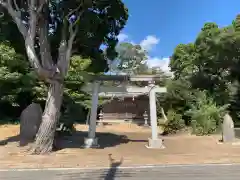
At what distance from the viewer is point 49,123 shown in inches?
431

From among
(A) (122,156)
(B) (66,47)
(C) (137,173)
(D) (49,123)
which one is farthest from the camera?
(B) (66,47)

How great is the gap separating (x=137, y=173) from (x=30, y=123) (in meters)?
6.65

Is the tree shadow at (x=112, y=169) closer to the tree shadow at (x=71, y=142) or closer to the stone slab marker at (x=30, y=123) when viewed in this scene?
the tree shadow at (x=71, y=142)

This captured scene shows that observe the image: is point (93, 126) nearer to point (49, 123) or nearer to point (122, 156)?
point (49, 123)

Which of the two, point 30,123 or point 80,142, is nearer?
point 30,123

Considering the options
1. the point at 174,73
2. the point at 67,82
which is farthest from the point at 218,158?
the point at 174,73

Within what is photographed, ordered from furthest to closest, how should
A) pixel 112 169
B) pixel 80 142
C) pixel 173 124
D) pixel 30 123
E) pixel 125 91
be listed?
1. pixel 173 124
2. pixel 80 142
3. pixel 125 91
4. pixel 30 123
5. pixel 112 169

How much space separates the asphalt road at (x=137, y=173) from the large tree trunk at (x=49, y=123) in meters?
2.92

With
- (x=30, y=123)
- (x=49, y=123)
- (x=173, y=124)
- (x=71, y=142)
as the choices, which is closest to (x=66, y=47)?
(x=49, y=123)

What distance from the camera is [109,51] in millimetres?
13727

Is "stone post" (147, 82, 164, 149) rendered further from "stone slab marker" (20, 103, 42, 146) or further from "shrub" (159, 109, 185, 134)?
"shrub" (159, 109, 185, 134)

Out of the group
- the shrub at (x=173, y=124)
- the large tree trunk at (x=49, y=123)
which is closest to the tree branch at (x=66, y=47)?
the large tree trunk at (x=49, y=123)

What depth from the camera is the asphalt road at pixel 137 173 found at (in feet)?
23.3

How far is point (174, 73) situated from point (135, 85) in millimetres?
16214
